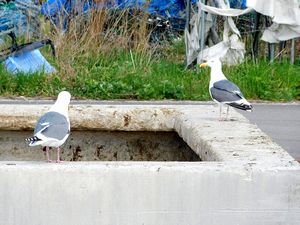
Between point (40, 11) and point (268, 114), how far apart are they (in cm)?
539

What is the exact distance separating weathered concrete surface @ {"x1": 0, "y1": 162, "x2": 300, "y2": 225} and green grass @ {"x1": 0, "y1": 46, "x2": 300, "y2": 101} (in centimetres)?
796

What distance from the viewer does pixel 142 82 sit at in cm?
1255

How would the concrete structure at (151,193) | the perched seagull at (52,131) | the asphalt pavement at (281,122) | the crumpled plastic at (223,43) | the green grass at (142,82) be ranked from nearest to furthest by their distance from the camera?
the concrete structure at (151,193), the perched seagull at (52,131), the asphalt pavement at (281,122), the green grass at (142,82), the crumpled plastic at (223,43)

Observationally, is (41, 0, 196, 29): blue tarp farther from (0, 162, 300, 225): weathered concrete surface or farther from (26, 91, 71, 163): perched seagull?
(0, 162, 300, 225): weathered concrete surface

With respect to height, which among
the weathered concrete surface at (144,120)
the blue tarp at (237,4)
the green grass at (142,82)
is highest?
the weathered concrete surface at (144,120)

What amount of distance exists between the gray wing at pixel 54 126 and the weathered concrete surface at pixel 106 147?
101 cm

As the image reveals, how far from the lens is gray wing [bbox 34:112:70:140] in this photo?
445 cm

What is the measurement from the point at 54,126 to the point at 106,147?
1171mm

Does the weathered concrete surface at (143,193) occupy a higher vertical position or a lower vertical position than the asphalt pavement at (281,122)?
higher

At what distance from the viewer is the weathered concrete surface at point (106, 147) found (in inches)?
221

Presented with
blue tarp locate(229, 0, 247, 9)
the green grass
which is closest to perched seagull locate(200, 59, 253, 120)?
the green grass

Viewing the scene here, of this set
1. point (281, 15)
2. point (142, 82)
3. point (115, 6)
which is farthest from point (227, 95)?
point (115, 6)

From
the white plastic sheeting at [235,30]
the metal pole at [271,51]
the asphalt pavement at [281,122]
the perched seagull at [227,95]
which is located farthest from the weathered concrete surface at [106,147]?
the metal pole at [271,51]

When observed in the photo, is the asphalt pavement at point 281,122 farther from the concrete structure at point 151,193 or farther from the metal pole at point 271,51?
the concrete structure at point 151,193
